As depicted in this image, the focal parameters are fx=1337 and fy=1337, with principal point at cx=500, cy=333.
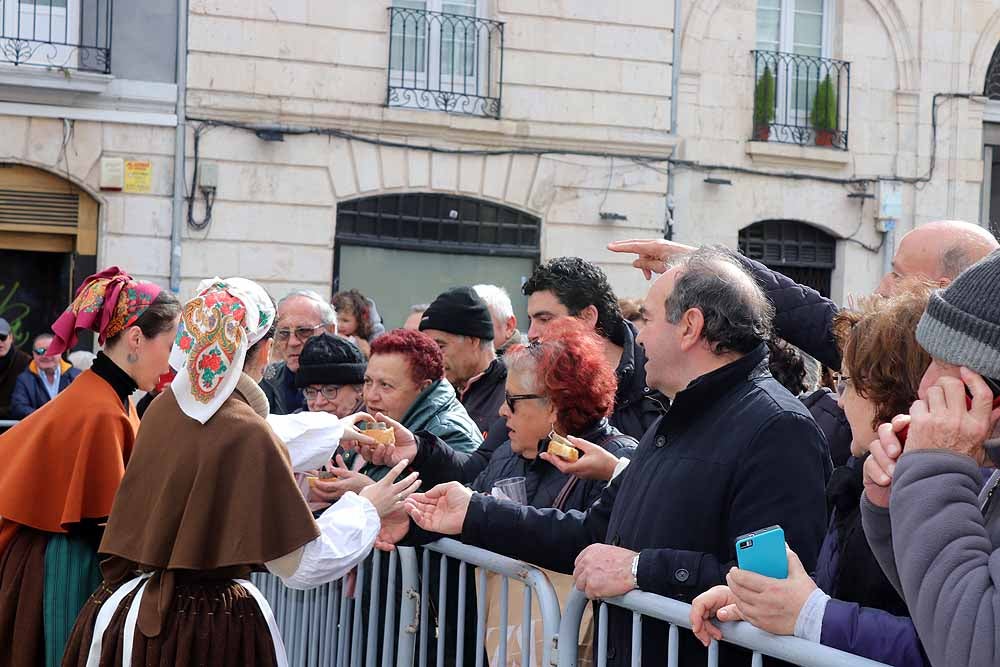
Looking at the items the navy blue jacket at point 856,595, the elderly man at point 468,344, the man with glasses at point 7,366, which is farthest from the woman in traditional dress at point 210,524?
the man with glasses at point 7,366

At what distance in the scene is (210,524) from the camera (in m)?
3.79

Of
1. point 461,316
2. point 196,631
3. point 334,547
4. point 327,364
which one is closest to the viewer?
point 196,631

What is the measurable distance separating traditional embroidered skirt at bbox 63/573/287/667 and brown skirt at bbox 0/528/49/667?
2.01 feet

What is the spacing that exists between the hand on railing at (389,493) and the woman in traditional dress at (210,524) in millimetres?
50

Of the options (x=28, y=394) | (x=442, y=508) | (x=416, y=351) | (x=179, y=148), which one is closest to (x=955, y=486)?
(x=442, y=508)

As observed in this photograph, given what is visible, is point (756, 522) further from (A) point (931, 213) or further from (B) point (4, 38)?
(A) point (931, 213)

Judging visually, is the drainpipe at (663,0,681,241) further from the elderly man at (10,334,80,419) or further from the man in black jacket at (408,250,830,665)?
the man in black jacket at (408,250,830,665)

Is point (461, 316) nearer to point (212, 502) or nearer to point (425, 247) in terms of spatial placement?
point (212, 502)

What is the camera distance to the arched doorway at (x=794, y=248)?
16625mm

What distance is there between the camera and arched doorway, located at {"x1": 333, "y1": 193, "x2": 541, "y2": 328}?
14.8m

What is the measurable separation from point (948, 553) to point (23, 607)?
11.1 feet

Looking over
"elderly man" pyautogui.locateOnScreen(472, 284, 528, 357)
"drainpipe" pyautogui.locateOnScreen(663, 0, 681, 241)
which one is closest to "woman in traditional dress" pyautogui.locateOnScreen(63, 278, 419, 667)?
"elderly man" pyautogui.locateOnScreen(472, 284, 528, 357)

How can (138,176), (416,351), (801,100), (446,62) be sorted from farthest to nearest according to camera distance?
1. (801,100)
2. (446,62)
3. (138,176)
4. (416,351)

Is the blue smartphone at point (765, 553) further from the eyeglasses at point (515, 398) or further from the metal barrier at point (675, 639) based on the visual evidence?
the eyeglasses at point (515, 398)
